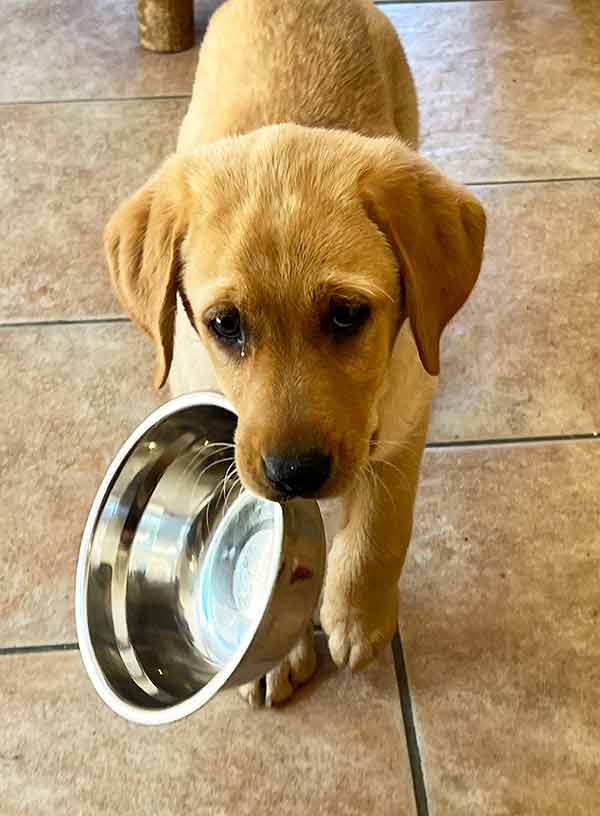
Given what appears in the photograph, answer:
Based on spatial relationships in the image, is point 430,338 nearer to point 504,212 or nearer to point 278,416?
point 278,416

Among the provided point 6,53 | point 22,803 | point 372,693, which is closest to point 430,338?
point 372,693

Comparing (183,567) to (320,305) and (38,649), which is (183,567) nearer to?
(38,649)

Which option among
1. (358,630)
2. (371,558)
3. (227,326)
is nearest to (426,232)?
(227,326)

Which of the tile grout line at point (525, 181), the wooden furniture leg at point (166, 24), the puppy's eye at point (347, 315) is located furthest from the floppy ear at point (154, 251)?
the wooden furniture leg at point (166, 24)

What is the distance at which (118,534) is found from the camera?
5.44 feet

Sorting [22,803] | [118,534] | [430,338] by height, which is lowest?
[22,803]

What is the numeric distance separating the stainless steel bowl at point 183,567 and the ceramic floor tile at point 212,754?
0.50 ft

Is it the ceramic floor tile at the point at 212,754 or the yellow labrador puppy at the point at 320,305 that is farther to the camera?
the ceramic floor tile at the point at 212,754

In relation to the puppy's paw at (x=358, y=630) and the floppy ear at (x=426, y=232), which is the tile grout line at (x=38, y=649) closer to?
the puppy's paw at (x=358, y=630)

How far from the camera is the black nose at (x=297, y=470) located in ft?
4.25

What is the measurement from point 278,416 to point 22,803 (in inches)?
31.0

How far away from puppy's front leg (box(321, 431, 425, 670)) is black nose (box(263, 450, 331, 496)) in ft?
1.09

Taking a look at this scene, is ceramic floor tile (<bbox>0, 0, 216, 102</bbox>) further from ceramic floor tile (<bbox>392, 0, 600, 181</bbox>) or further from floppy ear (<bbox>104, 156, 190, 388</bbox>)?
floppy ear (<bbox>104, 156, 190, 388</bbox>)

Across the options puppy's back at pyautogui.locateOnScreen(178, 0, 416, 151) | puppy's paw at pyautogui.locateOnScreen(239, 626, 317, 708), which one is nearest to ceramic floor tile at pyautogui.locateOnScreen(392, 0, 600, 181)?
puppy's back at pyautogui.locateOnScreen(178, 0, 416, 151)
